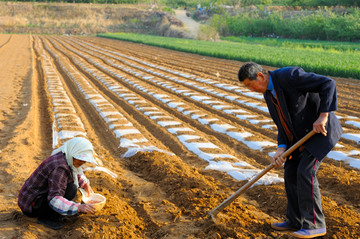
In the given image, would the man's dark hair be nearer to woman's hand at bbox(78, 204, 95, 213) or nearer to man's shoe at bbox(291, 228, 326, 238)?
man's shoe at bbox(291, 228, 326, 238)

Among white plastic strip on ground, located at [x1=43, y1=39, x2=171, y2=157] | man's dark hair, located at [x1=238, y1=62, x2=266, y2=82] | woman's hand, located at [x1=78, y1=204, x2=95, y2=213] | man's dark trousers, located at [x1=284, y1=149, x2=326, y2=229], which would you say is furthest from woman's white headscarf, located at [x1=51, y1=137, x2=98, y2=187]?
white plastic strip on ground, located at [x1=43, y1=39, x2=171, y2=157]

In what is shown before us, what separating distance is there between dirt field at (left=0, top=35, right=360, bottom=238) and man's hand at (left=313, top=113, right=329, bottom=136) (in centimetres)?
107

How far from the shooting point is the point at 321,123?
128 inches

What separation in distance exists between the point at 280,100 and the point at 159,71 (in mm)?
14299

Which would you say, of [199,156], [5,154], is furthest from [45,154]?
[199,156]

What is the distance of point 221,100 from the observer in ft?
36.8

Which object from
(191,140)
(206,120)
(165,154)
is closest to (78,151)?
(165,154)

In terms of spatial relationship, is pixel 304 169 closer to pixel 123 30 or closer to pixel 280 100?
pixel 280 100

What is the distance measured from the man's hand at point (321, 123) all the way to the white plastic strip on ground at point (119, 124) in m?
3.82

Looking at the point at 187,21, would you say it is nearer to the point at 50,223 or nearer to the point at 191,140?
the point at 191,140

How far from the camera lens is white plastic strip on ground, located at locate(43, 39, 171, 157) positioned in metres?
6.99

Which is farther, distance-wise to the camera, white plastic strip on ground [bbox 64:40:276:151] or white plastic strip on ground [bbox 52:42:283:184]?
white plastic strip on ground [bbox 64:40:276:151]

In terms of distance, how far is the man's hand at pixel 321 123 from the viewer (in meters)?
3.24

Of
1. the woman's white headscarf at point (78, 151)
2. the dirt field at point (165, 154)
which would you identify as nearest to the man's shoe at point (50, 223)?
the dirt field at point (165, 154)
